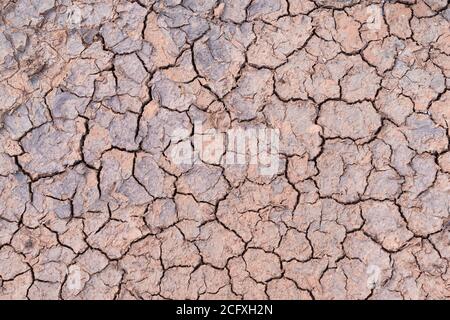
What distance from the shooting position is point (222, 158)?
2.97m

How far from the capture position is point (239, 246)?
2881 mm

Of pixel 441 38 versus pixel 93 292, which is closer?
pixel 93 292

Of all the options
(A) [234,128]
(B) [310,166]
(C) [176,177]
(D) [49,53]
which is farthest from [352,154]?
(D) [49,53]

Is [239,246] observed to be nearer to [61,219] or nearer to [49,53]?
[61,219]

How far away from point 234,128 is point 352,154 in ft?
2.04

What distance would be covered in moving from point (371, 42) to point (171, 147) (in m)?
1.21

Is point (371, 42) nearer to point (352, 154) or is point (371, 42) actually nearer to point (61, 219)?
point (352, 154)

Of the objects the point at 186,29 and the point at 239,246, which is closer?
the point at 239,246

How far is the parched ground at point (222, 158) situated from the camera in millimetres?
2854

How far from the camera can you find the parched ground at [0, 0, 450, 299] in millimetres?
2854

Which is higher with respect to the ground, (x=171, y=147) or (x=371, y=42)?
(x=371, y=42)

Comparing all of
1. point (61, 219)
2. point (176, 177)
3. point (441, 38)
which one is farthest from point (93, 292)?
point (441, 38)
